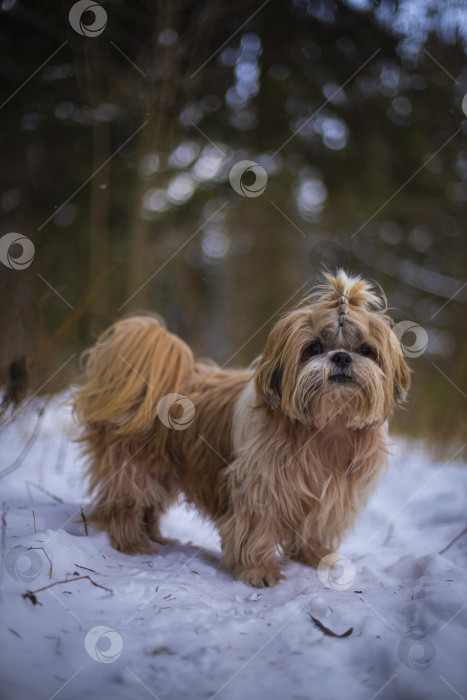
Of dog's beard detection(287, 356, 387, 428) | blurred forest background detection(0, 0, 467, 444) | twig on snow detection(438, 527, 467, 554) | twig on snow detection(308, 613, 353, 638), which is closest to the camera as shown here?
twig on snow detection(308, 613, 353, 638)

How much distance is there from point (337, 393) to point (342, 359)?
161mm

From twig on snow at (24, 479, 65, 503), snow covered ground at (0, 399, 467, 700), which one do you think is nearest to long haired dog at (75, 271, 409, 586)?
snow covered ground at (0, 399, 467, 700)

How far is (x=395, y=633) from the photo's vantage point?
186 cm

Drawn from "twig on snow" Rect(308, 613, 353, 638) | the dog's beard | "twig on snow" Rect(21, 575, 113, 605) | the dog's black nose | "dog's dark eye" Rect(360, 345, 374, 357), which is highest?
"dog's dark eye" Rect(360, 345, 374, 357)

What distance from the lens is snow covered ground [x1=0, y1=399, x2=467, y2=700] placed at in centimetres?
155

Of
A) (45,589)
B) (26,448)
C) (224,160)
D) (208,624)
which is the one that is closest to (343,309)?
(208,624)

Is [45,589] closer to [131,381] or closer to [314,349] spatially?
[131,381]

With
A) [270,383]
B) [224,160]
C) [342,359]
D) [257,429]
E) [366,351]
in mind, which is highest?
[224,160]

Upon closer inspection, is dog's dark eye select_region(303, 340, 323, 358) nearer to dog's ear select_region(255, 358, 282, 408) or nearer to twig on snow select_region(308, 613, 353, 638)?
dog's ear select_region(255, 358, 282, 408)

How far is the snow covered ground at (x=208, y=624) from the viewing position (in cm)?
155

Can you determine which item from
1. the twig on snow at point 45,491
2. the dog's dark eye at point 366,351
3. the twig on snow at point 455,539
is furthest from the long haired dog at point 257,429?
the twig on snow at point 455,539

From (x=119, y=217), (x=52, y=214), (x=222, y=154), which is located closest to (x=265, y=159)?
(x=222, y=154)

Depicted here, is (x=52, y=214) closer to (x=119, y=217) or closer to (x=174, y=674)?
(x=119, y=217)

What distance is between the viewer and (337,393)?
2232 mm
